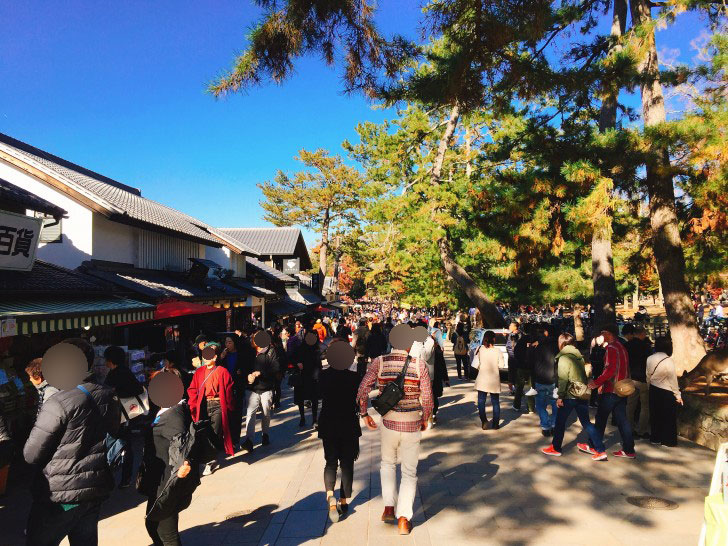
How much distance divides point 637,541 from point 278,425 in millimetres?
6319

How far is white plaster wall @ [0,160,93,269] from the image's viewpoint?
38.6 ft

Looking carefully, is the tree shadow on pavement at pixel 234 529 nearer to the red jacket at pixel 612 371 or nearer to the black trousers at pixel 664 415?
the red jacket at pixel 612 371

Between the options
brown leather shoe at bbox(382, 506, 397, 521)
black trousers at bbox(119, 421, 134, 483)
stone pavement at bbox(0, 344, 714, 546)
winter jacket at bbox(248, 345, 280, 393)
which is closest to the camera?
stone pavement at bbox(0, 344, 714, 546)

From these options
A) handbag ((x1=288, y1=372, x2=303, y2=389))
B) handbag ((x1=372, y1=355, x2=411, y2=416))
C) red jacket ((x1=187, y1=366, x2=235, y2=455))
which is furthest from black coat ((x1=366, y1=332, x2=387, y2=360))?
handbag ((x1=372, y1=355, x2=411, y2=416))

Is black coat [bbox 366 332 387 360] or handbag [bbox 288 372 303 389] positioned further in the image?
black coat [bbox 366 332 387 360]

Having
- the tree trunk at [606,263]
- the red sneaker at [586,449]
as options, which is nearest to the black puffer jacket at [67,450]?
the red sneaker at [586,449]

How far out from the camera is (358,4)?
5488mm

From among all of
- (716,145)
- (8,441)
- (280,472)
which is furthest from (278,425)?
(716,145)

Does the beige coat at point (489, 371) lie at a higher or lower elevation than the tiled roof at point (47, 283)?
lower

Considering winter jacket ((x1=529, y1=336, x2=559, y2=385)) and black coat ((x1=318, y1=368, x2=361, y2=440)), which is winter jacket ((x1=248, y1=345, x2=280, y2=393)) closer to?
black coat ((x1=318, y1=368, x2=361, y2=440))

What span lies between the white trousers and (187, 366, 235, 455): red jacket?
2.70 meters

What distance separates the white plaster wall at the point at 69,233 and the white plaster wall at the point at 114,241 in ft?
0.63

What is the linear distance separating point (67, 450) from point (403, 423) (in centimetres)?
263

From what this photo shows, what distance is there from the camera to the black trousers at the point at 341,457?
4.79 meters
